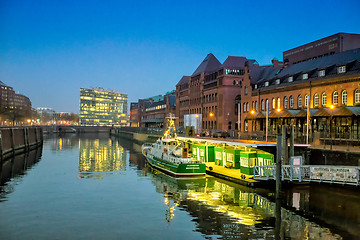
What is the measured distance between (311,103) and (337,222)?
129 feet

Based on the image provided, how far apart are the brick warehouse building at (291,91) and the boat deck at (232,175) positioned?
44.0ft

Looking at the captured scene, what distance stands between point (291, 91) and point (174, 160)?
1255 inches

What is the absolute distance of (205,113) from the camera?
118 meters

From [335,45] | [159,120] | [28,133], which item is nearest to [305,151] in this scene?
[335,45]

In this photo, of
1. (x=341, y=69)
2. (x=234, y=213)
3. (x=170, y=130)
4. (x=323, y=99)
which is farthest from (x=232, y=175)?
(x=341, y=69)

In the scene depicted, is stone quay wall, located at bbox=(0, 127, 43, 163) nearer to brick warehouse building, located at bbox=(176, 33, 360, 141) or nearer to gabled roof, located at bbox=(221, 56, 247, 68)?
brick warehouse building, located at bbox=(176, 33, 360, 141)

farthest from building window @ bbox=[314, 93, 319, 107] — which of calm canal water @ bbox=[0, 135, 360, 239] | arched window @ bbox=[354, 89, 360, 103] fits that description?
calm canal water @ bbox=[0, 135, 360, 239]

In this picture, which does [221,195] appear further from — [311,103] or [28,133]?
[28,133]

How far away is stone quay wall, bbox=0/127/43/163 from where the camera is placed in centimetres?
7188

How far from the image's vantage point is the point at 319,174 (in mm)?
33594

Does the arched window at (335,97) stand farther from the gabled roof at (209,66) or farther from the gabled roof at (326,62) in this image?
the gabled roof at (209,66)

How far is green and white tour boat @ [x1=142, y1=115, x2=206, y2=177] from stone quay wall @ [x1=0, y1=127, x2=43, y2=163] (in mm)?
30023

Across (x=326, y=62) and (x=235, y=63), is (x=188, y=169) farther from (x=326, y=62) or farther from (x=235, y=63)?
(x=235, y=63)

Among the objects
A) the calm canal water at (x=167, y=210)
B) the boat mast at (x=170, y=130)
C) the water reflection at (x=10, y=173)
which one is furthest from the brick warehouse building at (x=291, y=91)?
the water reflection at (x=10, y=173)
